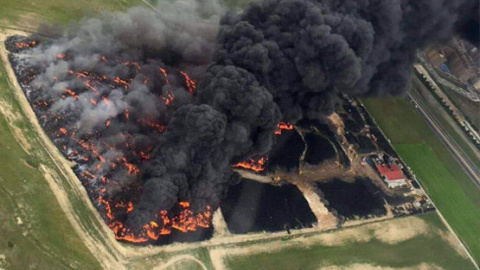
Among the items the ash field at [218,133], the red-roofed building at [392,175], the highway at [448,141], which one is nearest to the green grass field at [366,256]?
the ash field at [218,133]

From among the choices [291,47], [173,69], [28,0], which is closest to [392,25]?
[291,47]

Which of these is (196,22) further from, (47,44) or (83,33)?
(47,44)

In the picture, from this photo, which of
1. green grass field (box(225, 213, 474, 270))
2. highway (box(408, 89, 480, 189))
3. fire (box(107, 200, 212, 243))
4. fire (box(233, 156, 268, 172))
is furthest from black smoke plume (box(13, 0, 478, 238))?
highway (box(408, 89, 480, 189))

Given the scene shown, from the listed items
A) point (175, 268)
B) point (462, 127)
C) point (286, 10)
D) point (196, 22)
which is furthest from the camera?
point (462, 127)

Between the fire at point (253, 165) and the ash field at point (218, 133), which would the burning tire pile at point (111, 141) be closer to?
the ash field at point (218, 133)

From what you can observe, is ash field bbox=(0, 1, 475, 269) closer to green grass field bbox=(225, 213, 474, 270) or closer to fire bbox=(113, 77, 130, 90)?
fire bbox=(113, 77, 130, 90)
